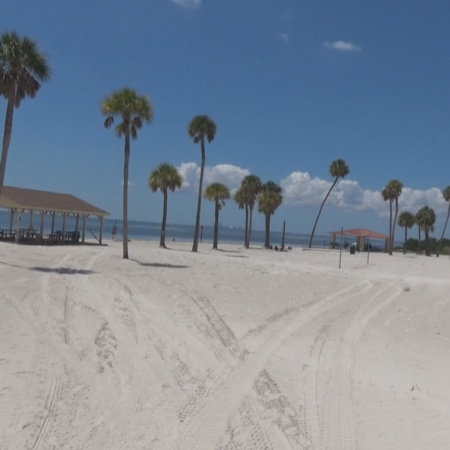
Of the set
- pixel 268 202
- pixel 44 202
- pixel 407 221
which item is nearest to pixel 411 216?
pixel 407 221

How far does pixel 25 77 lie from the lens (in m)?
20.8

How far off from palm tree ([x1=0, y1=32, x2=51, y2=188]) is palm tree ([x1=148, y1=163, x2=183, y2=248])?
863 inches

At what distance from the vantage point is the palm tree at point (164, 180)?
1699 inches

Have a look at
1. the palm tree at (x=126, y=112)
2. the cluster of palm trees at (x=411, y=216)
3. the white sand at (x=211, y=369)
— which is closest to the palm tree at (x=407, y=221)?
the cluster of palm trees at (x=411, y=216)

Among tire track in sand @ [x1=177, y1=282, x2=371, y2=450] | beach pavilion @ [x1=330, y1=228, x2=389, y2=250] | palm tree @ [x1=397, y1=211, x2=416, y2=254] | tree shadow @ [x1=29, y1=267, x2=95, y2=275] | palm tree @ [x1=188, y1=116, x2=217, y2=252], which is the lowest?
tire track in sand @ [x1=177, y1=282, x2=371, y2=450]

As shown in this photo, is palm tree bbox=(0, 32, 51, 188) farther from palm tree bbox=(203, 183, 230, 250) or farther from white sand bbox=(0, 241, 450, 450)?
palm tree bbox=(203, 183, 230, 250)

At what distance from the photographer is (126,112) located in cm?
2622

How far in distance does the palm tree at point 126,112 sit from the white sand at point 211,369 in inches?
474

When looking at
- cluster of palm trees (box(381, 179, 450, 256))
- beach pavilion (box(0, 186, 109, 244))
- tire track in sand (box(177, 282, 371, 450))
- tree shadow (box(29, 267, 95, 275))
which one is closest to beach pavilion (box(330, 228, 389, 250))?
cluster of palm trees (box(381, 179, 450, 256))

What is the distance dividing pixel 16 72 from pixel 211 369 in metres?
16.9

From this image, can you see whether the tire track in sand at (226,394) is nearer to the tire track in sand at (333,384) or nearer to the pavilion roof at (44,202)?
the tire track in sand at (333,384)

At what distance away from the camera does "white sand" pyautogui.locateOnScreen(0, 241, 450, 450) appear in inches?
230

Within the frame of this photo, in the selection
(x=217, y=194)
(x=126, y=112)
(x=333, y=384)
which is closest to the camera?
(x=333, y=384)

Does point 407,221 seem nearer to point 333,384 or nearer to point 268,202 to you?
point 268,202
